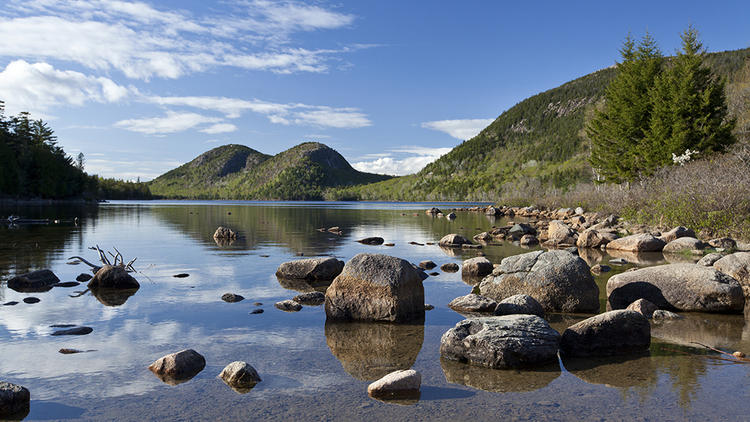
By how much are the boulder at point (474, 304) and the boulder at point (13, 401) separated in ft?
26.4

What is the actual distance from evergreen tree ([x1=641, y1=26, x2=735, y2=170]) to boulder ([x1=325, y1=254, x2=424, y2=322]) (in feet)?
116

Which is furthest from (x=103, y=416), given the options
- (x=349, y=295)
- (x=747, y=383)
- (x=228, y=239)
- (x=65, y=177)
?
(x=65, y=177)

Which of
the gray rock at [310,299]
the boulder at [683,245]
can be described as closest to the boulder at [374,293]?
the gray rock at [310,299]

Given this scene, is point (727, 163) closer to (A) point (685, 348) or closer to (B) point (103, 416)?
(A) point (685, 348)

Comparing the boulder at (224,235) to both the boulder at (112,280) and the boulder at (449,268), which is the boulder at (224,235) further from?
the boulder at (449,268)

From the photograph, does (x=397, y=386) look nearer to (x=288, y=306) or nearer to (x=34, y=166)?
(x=288, y=306)

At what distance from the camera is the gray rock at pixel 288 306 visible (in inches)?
431

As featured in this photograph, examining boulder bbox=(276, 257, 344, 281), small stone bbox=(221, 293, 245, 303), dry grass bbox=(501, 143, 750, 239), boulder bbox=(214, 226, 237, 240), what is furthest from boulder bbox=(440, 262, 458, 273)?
boulder bbox=(214, 226, 237, 240)

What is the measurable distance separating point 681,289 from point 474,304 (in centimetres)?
471

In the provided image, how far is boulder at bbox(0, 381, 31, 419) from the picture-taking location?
558 centimetres

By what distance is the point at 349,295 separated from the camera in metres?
10.1

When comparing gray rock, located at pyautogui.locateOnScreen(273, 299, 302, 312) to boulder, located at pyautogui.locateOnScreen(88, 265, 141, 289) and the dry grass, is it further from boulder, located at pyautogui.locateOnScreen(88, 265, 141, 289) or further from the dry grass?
the dry grass

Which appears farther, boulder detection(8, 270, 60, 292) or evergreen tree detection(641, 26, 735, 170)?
evergreen tree detection(641, 26, 735, 170)

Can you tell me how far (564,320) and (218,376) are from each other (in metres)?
7.03
